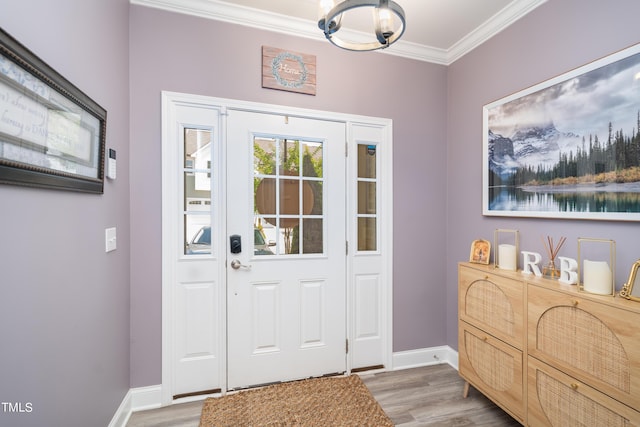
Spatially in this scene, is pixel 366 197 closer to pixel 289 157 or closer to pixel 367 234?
pixel 367 234

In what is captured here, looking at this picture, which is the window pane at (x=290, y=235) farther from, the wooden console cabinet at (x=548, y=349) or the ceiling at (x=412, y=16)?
the ceiling at (x=412, y=16)

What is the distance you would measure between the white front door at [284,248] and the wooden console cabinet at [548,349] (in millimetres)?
997

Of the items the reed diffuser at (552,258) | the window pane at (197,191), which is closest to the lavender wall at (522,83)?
the reed diffuser at (552,258)

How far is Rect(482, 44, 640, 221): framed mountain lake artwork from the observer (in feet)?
4.81

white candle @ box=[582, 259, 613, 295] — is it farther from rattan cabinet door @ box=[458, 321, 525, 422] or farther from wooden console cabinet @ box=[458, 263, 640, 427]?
rattan cabinet door @ box=[458, 321, 525, 422]

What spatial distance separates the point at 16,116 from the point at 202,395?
1.99 m

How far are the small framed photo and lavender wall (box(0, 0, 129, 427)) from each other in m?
2.43

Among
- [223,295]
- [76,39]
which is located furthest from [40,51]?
[223,295]

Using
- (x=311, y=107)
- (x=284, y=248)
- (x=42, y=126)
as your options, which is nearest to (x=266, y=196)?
(x=284, y=248)

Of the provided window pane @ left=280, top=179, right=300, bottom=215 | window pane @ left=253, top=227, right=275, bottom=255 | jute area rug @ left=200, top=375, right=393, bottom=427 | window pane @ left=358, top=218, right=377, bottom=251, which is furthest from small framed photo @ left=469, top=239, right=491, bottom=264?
window pane @ left=253, top=227, right=275, bottom=255

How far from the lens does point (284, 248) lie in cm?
229

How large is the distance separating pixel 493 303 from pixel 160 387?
2307 millimetres

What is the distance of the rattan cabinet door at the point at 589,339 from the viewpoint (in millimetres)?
1214

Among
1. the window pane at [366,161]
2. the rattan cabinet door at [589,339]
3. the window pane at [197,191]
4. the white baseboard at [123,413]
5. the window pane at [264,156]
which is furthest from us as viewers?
the window pane at [366,161]
